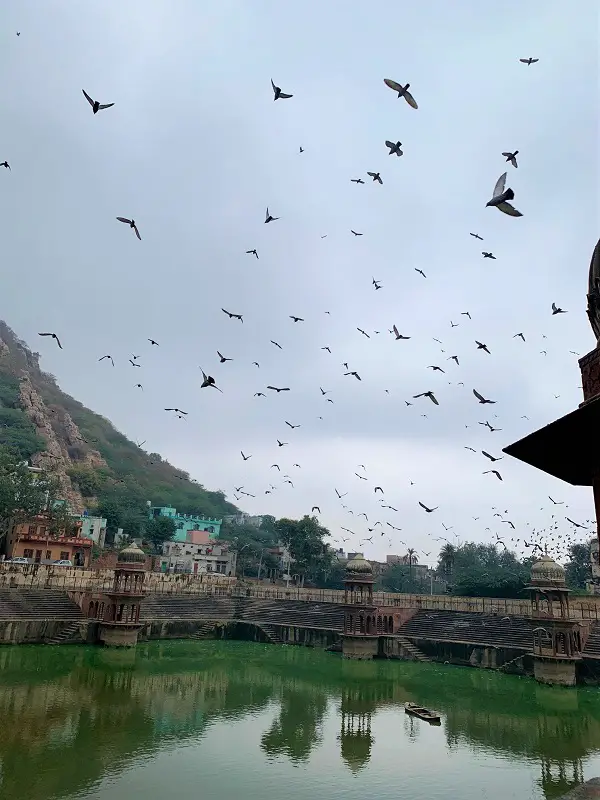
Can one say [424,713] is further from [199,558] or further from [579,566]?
[199,558]

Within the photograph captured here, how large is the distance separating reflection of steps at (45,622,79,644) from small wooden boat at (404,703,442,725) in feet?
74.5

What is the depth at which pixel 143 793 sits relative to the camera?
13.1 m

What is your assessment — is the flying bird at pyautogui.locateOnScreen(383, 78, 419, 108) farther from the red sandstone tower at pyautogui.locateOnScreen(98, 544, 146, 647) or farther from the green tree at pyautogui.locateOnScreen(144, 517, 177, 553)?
the green tree at pyautogui.locateOnScreen(144, 517, 177, 553)

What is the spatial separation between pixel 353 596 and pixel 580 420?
3421cm

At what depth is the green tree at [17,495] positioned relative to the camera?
182 feet

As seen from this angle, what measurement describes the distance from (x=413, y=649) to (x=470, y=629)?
3.93 metres

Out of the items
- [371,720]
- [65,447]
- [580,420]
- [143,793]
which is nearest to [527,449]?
[580,420]

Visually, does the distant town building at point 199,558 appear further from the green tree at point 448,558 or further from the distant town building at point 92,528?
the green tree at point 448,558

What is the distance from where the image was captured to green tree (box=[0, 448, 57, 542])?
5556 cm

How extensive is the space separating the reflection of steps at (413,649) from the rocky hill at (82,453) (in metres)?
50.9

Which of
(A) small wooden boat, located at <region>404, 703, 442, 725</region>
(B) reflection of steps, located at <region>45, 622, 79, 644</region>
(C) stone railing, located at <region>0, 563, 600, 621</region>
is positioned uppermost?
(C) stone railing, located at <region>0, 563, 600, 621</region>

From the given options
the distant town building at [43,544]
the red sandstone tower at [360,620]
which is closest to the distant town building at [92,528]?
the distant town building at [43,544]

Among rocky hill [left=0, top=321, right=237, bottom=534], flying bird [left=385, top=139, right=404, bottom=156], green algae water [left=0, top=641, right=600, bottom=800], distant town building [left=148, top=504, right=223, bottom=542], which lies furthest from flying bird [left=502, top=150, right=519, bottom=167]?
distant town building [left=148, top=504, right=223, bottom=542]

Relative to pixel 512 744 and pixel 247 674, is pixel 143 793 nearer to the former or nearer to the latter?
pixel 512 744
